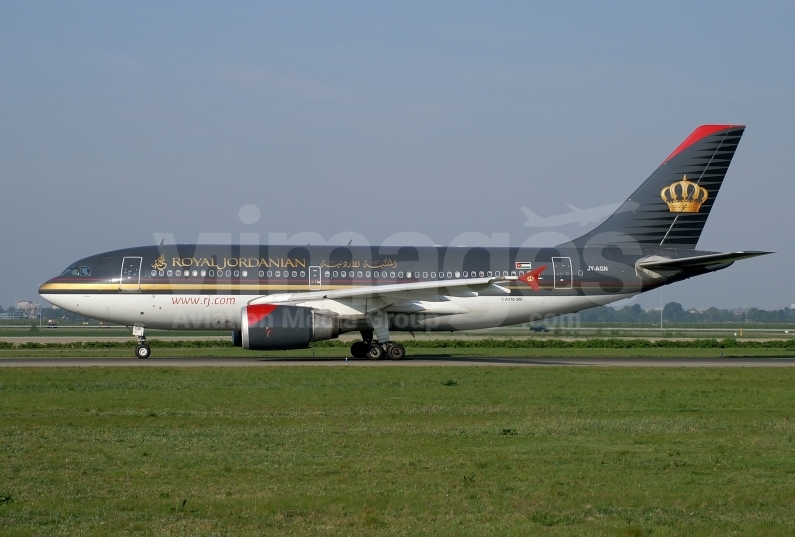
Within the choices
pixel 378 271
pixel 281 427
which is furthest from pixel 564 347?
pixel 281 427

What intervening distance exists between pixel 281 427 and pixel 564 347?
32.7 m

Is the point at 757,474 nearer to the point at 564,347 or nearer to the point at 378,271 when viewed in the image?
the point at 378,271

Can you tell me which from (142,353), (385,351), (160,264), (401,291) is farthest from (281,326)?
(142,353)

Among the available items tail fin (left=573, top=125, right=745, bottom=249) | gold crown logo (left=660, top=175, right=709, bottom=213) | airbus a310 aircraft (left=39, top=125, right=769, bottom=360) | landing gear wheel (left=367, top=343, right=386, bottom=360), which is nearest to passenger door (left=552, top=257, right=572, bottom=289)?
airbus a310 aircraft (left=39, top=125, right=769, bottom=360)

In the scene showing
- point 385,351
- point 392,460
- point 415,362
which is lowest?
point 392,460

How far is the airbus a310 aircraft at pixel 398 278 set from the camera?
31.6 meters

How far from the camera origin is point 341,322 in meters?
31.7

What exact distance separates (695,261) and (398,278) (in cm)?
1098

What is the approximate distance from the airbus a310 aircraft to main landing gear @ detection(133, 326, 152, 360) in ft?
0.15

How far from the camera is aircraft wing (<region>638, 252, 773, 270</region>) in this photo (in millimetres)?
31734

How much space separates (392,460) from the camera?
11.8 m

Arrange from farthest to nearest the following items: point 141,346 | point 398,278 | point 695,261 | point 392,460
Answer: point 398,278 → point 695,261 → point 141,346 → point 392,460

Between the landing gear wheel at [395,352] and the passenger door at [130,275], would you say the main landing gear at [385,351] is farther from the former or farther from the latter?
the passenger door at [130,275]

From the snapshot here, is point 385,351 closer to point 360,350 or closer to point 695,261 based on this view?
point 360,350
